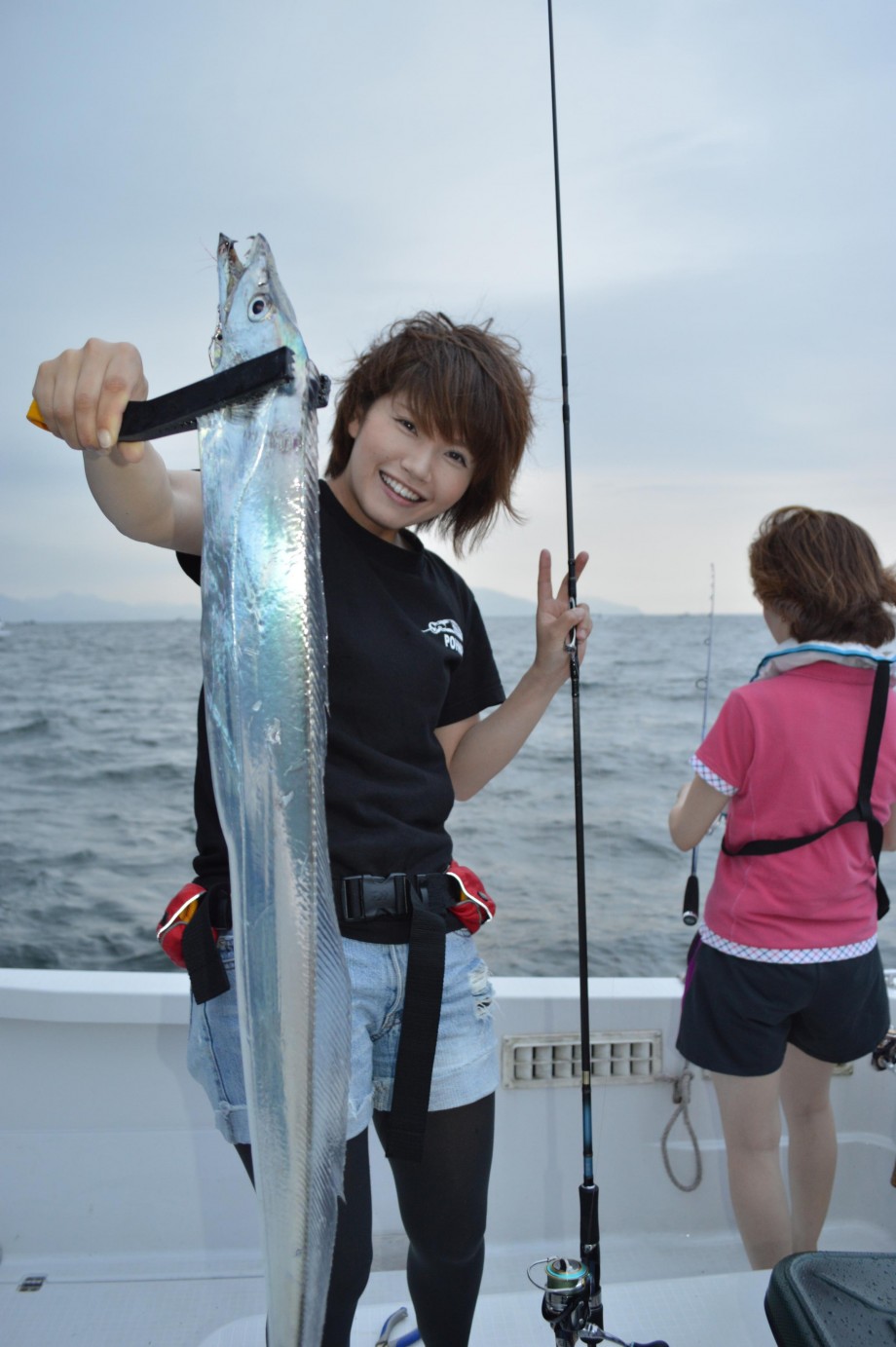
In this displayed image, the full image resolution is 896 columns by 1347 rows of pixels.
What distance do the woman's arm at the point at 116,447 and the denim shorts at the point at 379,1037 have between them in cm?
60

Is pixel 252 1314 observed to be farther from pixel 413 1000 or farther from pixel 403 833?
pixel 403 833

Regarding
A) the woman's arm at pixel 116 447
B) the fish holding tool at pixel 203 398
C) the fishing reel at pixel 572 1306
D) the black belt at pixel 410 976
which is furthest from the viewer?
the fishing reel at pixel 572 1306

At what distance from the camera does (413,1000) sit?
4.97 ft

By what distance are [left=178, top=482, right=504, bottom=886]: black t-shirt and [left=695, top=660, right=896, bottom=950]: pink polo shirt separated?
923mm

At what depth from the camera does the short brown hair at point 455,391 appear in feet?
5.15

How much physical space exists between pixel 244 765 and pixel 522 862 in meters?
9.30

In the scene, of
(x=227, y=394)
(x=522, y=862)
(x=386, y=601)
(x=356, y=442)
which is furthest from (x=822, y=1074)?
(x=522, y=862)

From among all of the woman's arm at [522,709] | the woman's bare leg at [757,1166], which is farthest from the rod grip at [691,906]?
the woman's arm at [522,709]

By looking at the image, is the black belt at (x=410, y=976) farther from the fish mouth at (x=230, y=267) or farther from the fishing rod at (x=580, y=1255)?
the fish mouth at (x=230, y=267)

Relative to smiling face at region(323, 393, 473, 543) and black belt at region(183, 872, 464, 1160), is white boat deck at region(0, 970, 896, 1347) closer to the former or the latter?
black belt at region(183, 872, 464, 1160)

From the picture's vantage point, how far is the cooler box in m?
1.24

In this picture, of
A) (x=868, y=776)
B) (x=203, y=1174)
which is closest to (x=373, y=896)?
(x=868, y=776)

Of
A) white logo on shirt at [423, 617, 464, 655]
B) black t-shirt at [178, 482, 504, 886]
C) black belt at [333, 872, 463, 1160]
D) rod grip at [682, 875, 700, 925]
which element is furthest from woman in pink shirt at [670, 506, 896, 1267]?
black belt at [333, 872, 463, 1160]

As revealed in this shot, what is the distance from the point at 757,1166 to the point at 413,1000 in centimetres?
128
